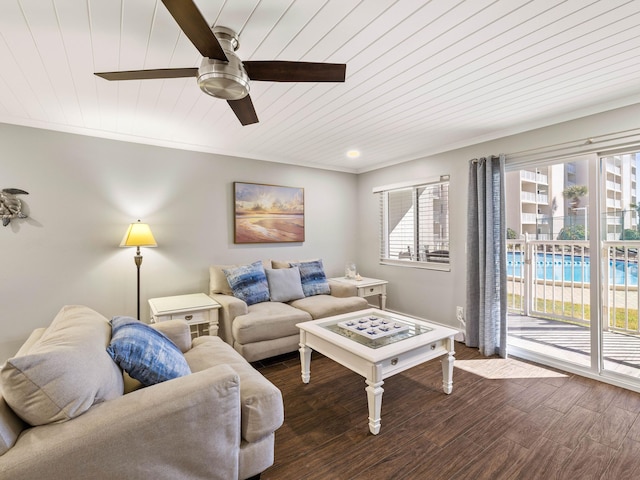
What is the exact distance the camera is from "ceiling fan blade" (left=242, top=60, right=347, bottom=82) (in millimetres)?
1477

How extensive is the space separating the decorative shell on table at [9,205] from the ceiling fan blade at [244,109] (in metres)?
2.32

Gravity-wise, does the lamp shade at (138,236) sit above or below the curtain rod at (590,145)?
below

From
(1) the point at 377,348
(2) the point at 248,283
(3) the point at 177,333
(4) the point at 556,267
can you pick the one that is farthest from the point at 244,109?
(4) the point at 556,267

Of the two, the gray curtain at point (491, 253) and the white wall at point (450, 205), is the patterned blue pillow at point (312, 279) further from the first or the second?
the gray curtain at point (491, 253)

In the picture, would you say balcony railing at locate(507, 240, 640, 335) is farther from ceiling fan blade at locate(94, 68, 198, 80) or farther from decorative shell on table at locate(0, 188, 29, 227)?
decorative shell on table at locate(0, 188, 29, 227)

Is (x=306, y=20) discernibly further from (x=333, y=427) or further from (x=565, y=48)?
(x=333, y=427)

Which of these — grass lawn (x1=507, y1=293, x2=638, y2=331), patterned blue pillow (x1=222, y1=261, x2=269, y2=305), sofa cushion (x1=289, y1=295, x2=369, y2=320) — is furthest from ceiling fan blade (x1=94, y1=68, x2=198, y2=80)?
grass lawn (x1=507, y1=293, x2=638, y2=331)

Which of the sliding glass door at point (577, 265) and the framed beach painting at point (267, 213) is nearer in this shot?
the sliding glass door at point (577, 265)

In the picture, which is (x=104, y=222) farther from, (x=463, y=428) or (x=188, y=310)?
(x=463, y=428)

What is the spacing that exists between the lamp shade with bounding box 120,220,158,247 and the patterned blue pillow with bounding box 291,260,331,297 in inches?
66.4

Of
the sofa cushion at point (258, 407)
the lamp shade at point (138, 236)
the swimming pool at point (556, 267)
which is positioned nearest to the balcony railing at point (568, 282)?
the swimming pool at point (556, 267)

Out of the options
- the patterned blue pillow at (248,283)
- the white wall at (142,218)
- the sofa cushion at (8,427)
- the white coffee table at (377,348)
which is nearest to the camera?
the sofa cushion at (8,427)

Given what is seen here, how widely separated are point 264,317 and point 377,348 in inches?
50.7

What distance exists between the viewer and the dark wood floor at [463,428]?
1679 mm
